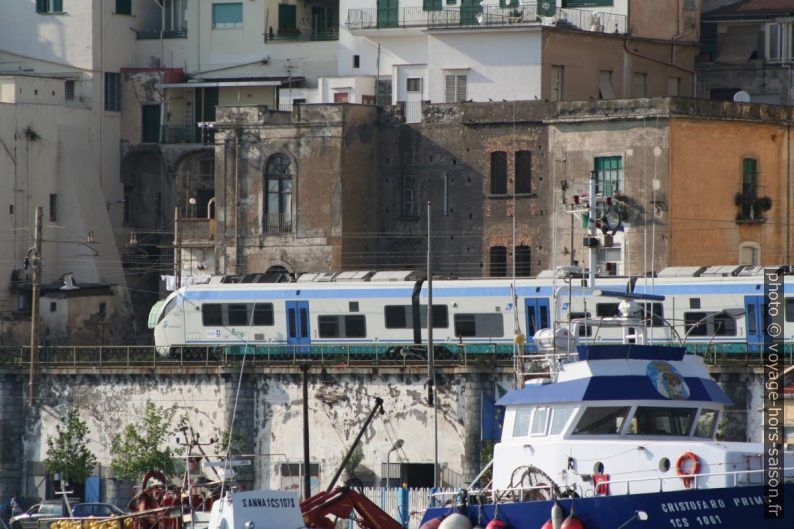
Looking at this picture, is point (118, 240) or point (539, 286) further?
point (118, 240)

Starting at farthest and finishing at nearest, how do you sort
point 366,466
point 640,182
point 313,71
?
point 313,71 → point 640,182 → point 366,466

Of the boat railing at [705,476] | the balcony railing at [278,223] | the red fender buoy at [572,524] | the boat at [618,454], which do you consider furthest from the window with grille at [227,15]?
the red fender buoy at [572,524]

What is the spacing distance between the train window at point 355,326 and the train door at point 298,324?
4.60ft

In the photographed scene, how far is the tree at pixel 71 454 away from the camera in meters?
77.5

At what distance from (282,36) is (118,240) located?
1058cm

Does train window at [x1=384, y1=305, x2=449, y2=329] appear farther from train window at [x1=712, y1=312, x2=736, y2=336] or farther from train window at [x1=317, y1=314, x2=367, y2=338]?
train window at [x1=712, y1=312, x2=736, y2=336]

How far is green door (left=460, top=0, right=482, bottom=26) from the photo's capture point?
292ft

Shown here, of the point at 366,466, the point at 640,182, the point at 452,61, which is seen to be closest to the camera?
the point at 366,466

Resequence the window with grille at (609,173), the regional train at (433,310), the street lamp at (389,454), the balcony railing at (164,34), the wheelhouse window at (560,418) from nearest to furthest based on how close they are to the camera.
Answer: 1. the wheelhouse window at (560,418)
2. the regional train at (433,310)
3. the street lamp at (389,454)
4. the window with grille at (609,173)
5. the balcony railing at (164,34)

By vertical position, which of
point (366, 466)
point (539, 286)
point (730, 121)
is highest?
point (730, 121)

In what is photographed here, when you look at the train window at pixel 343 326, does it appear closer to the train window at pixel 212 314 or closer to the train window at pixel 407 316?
the train window at pixel 407 316

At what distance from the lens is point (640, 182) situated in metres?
83.0

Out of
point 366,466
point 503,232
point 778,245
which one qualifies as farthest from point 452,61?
point 366,466

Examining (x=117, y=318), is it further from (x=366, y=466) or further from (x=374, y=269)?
(x=366, y=466)
